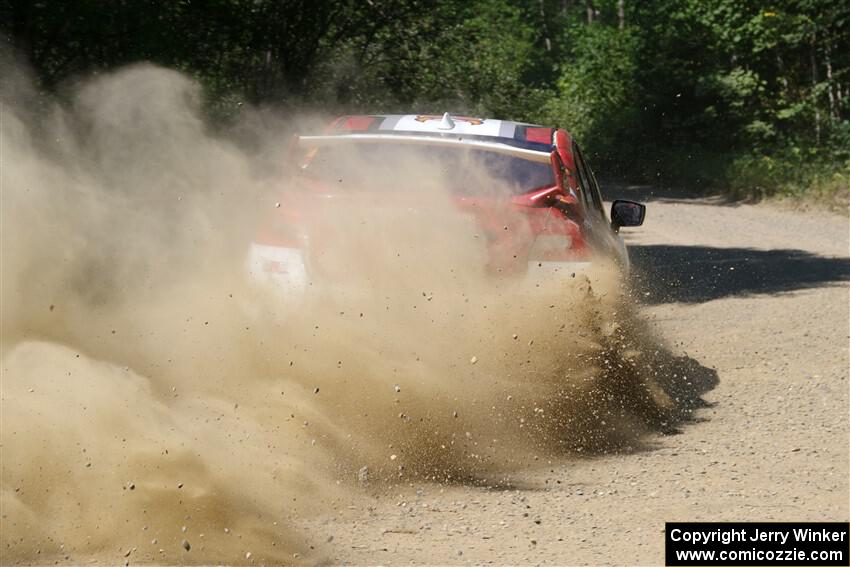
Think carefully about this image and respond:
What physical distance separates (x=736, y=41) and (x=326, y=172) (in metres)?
26.1

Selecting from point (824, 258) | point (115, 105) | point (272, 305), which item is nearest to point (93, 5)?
point (115, 105)

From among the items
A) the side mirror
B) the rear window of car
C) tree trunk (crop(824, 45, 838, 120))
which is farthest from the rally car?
tree trunk (crop(824, 45, 838, 120))

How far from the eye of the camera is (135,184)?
9.29m

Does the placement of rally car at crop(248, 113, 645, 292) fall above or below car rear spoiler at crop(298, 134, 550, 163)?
below

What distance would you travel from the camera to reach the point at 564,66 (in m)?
40.7

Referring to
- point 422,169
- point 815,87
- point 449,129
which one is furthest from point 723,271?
point 815,87

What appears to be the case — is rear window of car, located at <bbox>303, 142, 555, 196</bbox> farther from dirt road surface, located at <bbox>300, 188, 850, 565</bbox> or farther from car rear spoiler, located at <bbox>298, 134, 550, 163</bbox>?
dirt road surface, located at <bbox>300, 188, 850, 565</bbox>

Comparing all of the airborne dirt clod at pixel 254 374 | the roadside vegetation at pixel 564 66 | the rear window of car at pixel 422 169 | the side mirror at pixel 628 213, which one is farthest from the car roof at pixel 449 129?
the roadside vegetation at pixel 564 66

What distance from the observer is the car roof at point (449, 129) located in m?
7.33

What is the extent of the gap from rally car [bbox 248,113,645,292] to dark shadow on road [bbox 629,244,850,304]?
18.2ft

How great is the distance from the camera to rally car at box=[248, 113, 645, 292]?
6.61 m

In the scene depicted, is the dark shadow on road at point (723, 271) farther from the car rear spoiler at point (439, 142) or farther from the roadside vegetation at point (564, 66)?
the car rear spoiler at point (439, 142)

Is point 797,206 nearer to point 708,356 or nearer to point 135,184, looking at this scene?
point 708,356

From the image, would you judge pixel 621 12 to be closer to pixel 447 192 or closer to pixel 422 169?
pixel 422 169
